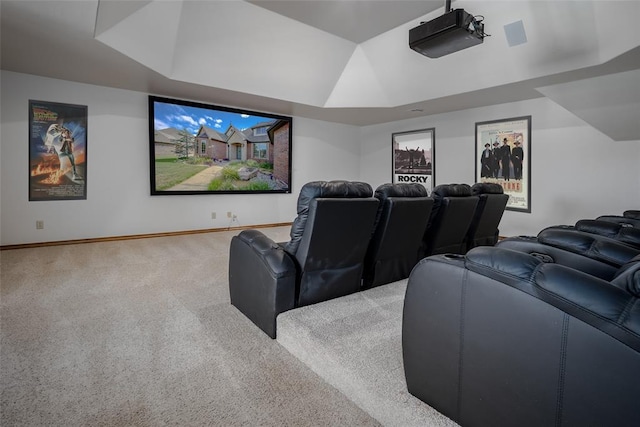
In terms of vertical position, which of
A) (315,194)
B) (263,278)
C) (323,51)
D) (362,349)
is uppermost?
(323,51)

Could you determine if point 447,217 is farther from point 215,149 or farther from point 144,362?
point 215,149

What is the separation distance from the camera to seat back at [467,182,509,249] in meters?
3.69

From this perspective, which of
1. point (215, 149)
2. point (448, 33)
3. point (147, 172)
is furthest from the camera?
point (215, 149)

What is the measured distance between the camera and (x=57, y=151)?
17.0 feet

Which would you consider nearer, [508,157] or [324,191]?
[324,191]

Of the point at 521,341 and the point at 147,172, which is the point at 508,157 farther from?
the point at 147,172

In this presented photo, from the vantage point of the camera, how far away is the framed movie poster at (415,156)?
24.9 ft

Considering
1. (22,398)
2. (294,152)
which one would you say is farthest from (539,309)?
(294,152)

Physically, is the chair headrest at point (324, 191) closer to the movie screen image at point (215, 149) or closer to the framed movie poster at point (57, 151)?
the movie screen image at point (215, 149)

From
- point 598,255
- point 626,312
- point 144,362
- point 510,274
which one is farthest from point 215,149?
point 626,312

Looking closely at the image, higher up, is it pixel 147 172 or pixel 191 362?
pixel 147 172

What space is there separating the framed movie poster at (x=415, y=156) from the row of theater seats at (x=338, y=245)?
4549mm

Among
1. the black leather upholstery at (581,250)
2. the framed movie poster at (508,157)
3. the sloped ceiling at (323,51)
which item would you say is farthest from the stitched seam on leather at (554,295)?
the framed movie poster at (508,157)

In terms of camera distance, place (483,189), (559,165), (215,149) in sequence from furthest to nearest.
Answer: (215,149) → (559,165) → (483,189)
